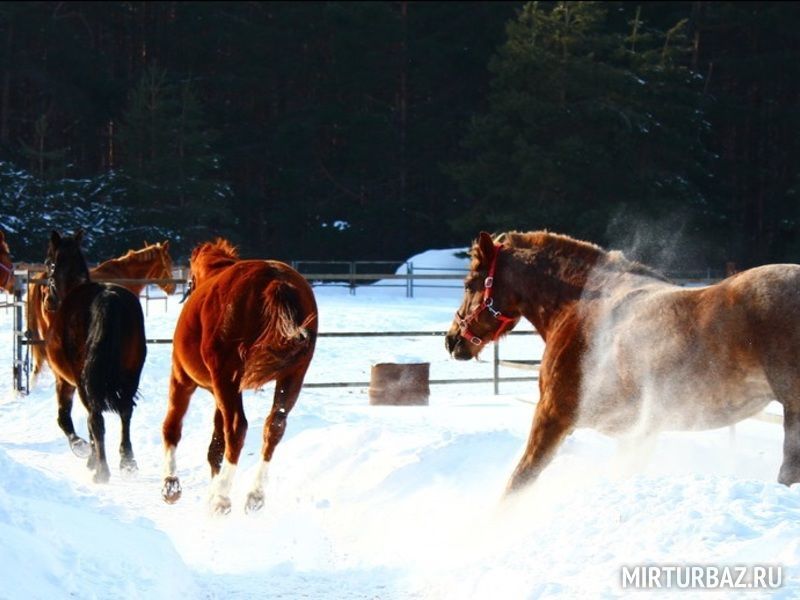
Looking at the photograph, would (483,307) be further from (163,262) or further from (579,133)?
(579,133)

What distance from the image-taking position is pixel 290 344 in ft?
21.8

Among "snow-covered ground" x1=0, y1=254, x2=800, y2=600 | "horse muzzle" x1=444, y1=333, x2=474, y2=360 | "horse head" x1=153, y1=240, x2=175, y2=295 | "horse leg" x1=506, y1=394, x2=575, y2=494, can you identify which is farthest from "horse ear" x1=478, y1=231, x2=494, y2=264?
"horse head" x1=153, y1=240, x2=175, y2=295

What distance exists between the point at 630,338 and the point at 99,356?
4.34 meters

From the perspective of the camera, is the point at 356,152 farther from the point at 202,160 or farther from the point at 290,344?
the point at 290,344

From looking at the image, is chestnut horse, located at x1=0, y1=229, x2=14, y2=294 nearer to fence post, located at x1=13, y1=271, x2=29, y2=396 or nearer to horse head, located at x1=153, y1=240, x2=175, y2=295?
fence post, located at x1=13, y1=271, x2=29, y2=396

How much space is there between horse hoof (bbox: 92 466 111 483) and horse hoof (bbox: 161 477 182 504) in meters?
1.12

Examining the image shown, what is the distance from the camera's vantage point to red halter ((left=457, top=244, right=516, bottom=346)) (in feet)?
21.2

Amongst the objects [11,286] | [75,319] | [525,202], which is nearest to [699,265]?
[525,202]

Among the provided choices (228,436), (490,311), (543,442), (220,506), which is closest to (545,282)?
(490,311)

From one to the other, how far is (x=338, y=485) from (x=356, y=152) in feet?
112

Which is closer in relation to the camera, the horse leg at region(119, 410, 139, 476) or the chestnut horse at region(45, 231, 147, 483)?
the chestnut horse at region(45, 231, 147, 483)

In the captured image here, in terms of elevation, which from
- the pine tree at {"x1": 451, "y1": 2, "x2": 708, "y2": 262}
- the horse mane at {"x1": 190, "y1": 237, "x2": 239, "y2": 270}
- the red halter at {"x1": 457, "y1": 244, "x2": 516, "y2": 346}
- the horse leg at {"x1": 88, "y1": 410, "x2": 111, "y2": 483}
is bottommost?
the horse leg at {"x1": 88, "y1": 410, "x2": 111, "y2": 483}

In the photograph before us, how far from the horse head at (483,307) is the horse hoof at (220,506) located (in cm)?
167

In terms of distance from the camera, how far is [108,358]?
8180 millimetres
